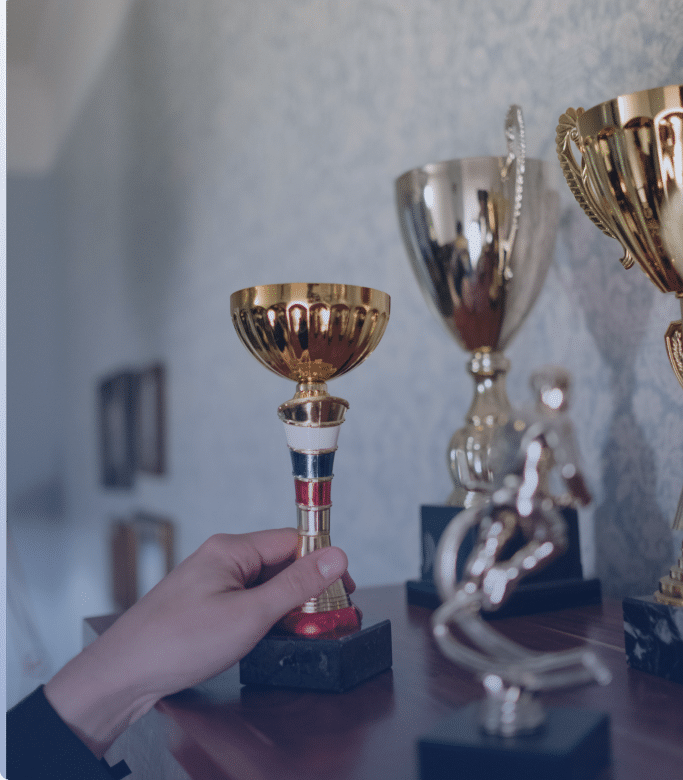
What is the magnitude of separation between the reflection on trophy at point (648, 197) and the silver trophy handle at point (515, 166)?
9.3 inches

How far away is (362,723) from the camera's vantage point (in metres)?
0.42

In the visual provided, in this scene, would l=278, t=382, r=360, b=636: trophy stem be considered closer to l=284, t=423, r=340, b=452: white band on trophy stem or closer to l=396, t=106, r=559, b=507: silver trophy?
l=284, t=423, r=340, b=452: white band on trophy stem

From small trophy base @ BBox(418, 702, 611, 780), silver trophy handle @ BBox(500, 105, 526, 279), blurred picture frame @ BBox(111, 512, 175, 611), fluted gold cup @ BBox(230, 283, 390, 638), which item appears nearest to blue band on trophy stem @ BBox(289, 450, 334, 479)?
fluted gold cup @ BBox(230, 283, 390, 638)

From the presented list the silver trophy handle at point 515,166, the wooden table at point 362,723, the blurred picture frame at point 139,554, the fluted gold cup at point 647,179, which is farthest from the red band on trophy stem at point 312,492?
the blurred picture frame at point 139,554

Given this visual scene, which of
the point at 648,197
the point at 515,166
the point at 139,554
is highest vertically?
the point at 515,166

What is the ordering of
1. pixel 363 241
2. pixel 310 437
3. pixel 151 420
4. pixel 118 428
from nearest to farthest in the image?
pixel 310 437 < pixel 363 241 < pixel 151 420 < pixel 118 428

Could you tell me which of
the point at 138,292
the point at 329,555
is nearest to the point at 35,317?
the point at 138,292

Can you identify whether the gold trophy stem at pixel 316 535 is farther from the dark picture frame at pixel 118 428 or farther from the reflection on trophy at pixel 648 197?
the dark picture frame at pixel 118 428

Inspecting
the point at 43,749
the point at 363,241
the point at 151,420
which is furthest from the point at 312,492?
the point at 151,420

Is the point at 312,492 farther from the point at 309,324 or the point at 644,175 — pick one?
the point at 644,175

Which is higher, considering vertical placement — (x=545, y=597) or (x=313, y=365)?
(x=313, y=365)

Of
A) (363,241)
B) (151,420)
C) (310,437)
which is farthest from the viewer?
(151,420)

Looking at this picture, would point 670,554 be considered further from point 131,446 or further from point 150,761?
point 131,446

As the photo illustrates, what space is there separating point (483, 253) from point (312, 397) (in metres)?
0.31
